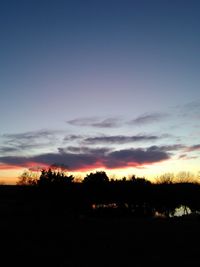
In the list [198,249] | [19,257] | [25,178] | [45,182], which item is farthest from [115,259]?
[25,178]

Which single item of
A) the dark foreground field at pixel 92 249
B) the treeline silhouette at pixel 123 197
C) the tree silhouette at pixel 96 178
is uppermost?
the tree silhouette at pixel 96 178

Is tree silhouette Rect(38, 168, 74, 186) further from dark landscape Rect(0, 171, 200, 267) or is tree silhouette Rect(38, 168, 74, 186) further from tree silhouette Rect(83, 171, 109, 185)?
tree silhouette Rect(83, 171, 109, 185)

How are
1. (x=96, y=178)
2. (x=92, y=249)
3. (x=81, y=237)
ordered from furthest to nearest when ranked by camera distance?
(x=96, y=178), (x=81, y=237), (x=92, y=249)

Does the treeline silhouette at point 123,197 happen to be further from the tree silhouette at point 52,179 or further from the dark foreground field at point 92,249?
the dark foreground field at point 92,249

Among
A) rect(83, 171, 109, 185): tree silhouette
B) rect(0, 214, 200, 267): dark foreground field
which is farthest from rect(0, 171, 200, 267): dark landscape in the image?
rect(83, 171, 109, 185): tree silhouette

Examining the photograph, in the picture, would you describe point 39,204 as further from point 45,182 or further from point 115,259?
point 115,259

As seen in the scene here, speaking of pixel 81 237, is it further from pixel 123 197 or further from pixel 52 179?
pixel 123 197

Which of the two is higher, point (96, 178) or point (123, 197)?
point (96, 178)

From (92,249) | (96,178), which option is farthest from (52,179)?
(92,249)

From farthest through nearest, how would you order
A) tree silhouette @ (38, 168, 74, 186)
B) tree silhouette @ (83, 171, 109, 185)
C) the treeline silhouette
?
tree silhouette @ (83, 171, 109, 185) < the treeline silhouette < tree silhouette @ (38, 168, 74, 186)

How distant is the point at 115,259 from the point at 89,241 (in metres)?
12.4

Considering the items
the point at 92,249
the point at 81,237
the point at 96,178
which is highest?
the point at 96,178

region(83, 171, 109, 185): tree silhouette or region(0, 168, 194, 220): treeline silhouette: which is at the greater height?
region(83, 171, 109, 185): tree silhouette

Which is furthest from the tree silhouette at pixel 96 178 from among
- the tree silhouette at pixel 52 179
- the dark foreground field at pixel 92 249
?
the dark foreground field at pixel 92 249
